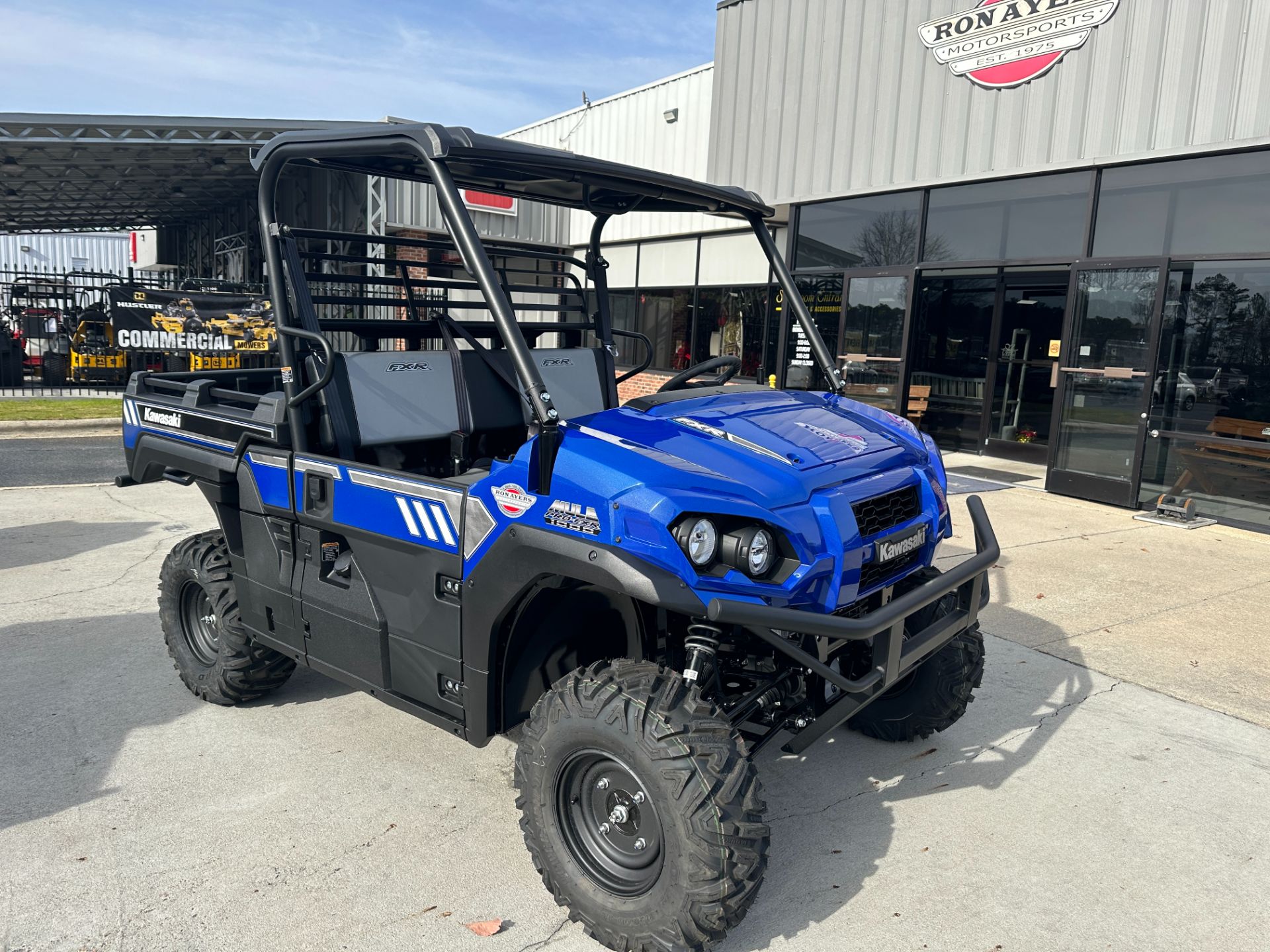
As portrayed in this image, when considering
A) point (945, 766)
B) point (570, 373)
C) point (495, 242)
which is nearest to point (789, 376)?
point (570, 373)

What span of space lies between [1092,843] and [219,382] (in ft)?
14.1

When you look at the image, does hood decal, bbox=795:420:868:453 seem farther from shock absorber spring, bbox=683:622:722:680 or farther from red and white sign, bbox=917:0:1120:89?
red and white sign, bbox=917:0:1120:89

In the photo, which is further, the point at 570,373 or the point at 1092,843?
the point at 570,373

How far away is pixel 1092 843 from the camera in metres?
3.08

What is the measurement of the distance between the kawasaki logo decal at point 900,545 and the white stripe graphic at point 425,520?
1.34 m

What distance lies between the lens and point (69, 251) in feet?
162

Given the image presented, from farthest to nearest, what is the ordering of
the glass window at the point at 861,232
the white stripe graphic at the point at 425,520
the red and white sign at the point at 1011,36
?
1. the glass window at the point at 861,232
2. the red and white sign at the point at 1011,36
3. the white stripe graphic at the point at 425,520

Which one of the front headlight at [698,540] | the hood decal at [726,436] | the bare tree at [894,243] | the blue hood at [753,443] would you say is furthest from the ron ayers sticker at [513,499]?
the bare tree at [894,243]

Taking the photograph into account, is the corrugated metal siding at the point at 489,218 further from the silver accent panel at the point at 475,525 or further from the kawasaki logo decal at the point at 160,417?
the silver accent panel at the point at 475,525

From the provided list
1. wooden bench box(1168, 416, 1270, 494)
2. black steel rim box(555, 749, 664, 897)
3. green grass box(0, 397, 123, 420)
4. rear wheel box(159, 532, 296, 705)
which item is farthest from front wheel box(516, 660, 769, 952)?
green grass box(0, 397, 123, 420)

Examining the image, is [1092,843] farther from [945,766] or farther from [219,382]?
[219,382]

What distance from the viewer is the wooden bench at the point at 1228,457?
7.79 meters

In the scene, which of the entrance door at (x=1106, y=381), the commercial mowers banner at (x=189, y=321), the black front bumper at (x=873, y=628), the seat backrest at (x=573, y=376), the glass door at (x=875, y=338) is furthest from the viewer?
the commercial mowers banner at (x=189, y=321)

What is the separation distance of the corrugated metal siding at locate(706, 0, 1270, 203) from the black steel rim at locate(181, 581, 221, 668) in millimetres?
8370
